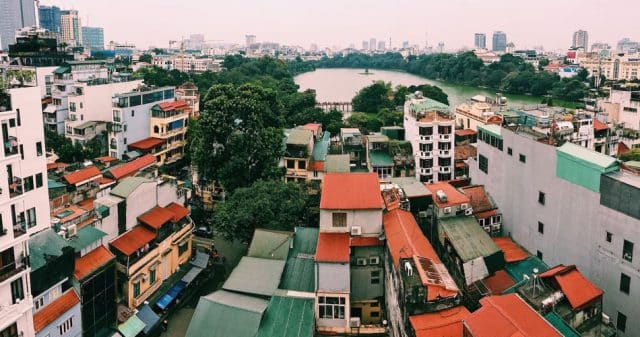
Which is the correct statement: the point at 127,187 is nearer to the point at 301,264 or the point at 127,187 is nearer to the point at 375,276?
the point at 301,264

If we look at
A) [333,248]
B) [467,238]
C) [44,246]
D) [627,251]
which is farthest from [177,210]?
[627,251]

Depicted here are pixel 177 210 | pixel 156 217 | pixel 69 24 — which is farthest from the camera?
pixel 69 24

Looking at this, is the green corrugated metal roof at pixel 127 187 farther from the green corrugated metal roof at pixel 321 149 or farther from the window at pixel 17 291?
the green corrugated metal roof at pixel 321 149

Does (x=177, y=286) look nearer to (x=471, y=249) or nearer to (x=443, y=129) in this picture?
(x=471, y=249)

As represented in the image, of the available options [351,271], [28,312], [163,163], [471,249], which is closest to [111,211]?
[28,312]

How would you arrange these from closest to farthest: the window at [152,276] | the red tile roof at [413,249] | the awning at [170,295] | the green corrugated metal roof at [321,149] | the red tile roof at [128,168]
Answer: the red tile roof at [413,249]
the awning at [170,295]
the window at [152,276]
the red tile roof at [128,168]
the green corrugated metal roof at [321,149]

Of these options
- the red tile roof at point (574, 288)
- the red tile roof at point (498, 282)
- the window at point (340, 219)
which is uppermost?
the window at point (340, 219)

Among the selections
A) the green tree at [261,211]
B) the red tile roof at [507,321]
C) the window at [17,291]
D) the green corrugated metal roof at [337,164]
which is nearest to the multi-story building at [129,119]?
the green corrugated metal roof at [337,164]
